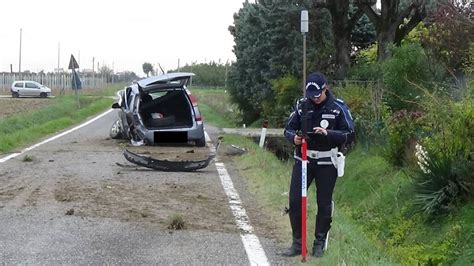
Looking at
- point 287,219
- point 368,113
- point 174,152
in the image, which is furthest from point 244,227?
point 368,113

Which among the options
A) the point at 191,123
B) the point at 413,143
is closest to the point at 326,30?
the point at 191,123

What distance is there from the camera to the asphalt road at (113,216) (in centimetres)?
612

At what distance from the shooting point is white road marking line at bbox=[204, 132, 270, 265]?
20.0 ft

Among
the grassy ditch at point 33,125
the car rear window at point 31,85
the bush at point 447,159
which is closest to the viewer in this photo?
the bush at point 447,159

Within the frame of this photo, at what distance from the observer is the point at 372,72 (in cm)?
2080

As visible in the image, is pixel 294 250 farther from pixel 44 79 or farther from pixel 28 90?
pixel 44 79

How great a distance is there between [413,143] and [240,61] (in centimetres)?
2071

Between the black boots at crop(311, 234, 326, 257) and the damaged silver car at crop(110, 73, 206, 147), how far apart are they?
9.47 meters

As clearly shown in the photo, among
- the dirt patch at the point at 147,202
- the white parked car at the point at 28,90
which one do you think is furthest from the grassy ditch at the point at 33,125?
the white parked car at the point at 28,90

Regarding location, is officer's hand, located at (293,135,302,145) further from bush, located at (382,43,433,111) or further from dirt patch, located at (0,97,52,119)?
dirt patch, located at (0,97,52,119)

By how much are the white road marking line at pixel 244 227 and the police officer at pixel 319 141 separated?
1.02 feet

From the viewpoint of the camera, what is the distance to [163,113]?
16391 mm

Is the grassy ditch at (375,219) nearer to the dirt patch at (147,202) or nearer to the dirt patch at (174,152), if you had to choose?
the dirt patch at (147,202)

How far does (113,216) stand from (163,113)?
8.75m
